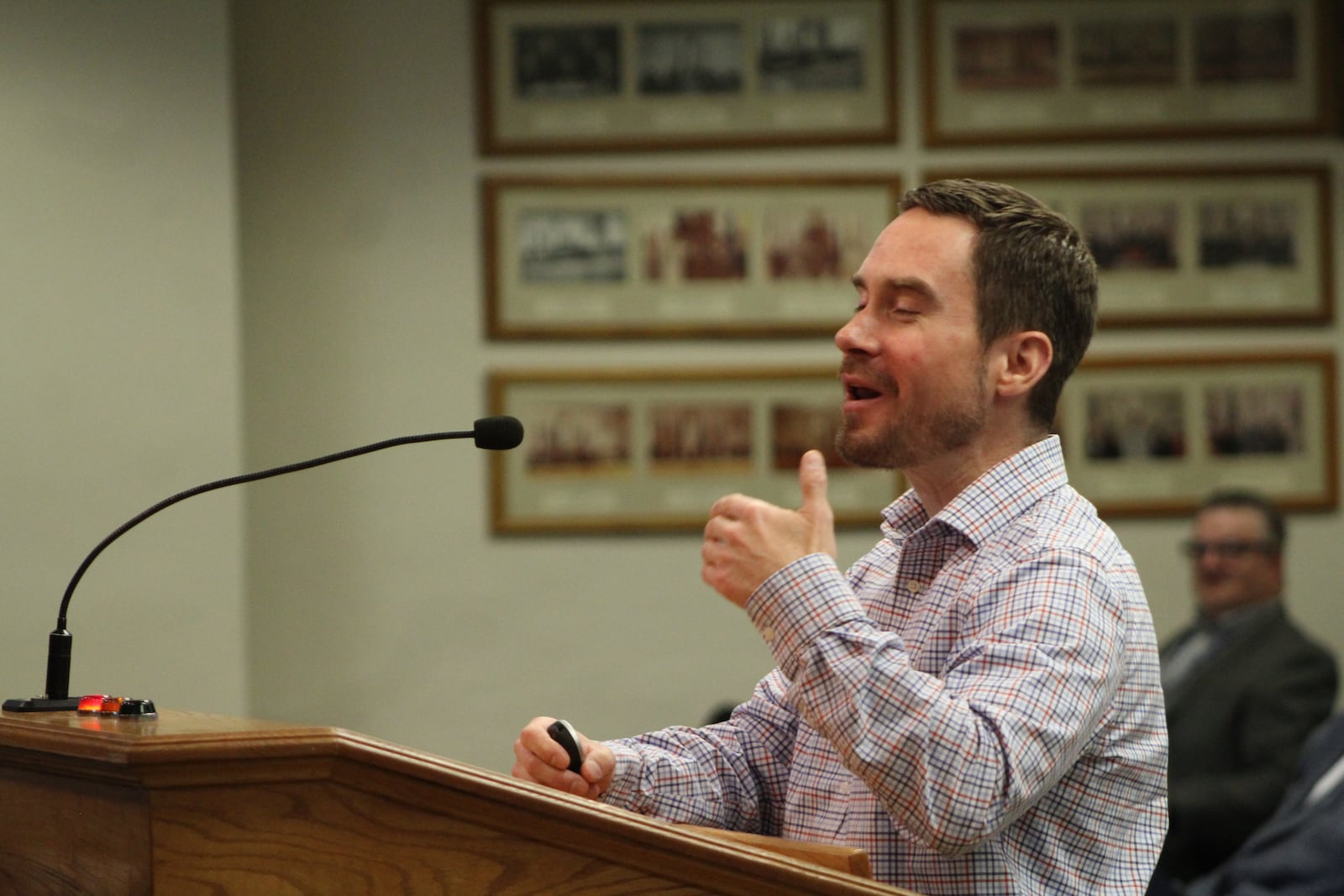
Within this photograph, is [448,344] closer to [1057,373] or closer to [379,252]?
[379,252]

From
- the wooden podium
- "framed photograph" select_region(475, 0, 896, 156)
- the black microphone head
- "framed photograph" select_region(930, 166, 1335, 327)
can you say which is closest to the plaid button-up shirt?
the wooden podium

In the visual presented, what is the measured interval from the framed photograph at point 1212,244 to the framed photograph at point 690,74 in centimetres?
73

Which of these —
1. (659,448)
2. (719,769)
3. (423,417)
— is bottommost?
(719,769)

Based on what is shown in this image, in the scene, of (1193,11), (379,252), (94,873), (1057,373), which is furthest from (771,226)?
(94,873)

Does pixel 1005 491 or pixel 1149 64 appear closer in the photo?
pixel 1005 491

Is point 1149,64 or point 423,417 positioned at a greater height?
point 1149,64

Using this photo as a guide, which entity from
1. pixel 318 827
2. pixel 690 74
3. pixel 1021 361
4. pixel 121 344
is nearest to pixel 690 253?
pixel 690 74

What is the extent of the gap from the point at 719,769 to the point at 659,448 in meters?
2.62

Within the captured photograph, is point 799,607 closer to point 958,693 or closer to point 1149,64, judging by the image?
point 958,693

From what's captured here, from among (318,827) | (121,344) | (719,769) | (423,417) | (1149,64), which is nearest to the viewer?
(318,827)

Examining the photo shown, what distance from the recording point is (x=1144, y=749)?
1621 mm

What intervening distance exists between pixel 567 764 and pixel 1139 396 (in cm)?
330

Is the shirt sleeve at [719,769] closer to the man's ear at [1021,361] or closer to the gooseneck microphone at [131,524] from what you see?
the gooseneck microphone at [131,524]

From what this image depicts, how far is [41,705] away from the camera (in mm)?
1505
